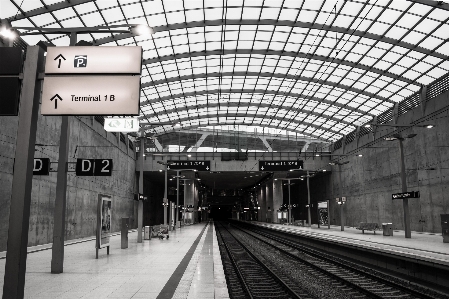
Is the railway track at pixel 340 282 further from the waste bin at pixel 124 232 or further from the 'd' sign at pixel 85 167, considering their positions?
the waste bin at pixel 124 232

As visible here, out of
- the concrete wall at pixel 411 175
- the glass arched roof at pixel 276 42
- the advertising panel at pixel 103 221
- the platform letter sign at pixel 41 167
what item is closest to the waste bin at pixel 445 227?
the concrete wall at pixel 411 175

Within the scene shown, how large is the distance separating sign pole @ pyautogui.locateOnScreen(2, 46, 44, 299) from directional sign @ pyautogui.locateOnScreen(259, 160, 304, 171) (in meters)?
33.3

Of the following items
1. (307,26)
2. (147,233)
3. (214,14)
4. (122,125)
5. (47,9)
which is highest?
(214,14)

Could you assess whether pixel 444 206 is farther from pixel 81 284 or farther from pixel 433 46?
pixel 81 284

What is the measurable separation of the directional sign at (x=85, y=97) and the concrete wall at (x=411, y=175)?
2390 cm

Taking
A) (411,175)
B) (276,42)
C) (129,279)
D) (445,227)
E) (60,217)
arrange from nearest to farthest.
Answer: (129,279) < (60,217) < (445,227) < (411,175) < (276,42)

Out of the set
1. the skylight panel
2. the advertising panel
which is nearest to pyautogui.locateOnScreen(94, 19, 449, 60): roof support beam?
the skylight panel

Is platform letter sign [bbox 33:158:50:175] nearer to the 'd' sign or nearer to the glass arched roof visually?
the 'd' sign

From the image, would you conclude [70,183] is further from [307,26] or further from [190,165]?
[307,26]

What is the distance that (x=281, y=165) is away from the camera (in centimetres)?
3775

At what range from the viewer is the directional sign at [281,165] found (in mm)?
36844

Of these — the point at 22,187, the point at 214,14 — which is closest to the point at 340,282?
the point at 22,187

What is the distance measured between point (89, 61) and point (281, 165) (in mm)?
33537

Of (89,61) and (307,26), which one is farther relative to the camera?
(307,26)
